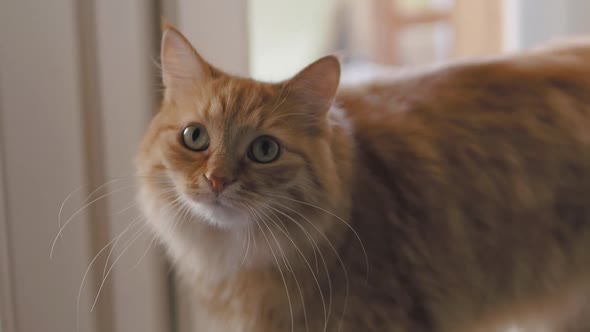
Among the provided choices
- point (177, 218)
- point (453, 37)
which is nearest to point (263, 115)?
point (177, 218)

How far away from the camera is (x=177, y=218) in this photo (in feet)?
3.24

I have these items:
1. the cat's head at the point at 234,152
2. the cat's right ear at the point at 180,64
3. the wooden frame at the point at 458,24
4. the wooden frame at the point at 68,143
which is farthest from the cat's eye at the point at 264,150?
the wooden frame at the point at 458,24

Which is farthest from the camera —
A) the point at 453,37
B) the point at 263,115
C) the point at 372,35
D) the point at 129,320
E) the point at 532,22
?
the point at 372,35

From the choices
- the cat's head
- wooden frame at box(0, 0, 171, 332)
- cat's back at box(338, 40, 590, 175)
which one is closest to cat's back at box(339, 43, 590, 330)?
cat's back at box(338, 40, 590, 175)

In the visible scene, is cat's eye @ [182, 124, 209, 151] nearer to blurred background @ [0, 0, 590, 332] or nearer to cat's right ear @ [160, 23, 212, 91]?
cat's right ear @ [160, 23, 212, 91]

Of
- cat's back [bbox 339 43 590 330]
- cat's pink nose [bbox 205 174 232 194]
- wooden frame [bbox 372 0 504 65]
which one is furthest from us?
wooden frame [bbox 372 0 504 65]

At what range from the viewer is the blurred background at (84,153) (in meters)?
0.96

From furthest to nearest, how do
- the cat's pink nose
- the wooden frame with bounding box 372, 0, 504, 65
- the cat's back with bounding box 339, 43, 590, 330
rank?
the wooden frame with bounding box 372, 0, 504, 65 → the cat's back with bounding box 339, 43, 590, 330 → the cat's pink nose

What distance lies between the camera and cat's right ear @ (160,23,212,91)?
0.97m

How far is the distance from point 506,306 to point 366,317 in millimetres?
314

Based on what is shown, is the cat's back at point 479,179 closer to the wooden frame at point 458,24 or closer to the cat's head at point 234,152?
the cat's head at point 234,152

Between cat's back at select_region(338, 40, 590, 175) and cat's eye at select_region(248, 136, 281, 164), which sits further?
cat's back at select_region(338, 40, 590, 175)

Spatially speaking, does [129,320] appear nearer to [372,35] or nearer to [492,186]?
[492,186]

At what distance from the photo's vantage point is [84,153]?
107 cm
